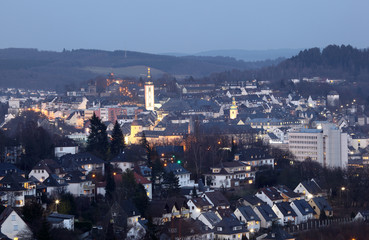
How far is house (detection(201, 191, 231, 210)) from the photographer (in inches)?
1267

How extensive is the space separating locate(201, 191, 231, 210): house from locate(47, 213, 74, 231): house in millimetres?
6258

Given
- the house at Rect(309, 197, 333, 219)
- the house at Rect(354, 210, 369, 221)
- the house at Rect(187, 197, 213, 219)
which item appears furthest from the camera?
the house at Rect(309, 197, 333, 219)

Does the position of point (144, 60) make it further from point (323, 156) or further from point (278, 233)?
point (278, 233)

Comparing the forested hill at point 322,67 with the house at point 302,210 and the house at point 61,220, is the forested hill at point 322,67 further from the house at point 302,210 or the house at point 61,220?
the house at point 61,220

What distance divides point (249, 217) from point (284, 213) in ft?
5.72

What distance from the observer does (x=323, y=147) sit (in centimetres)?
Answer: 4441

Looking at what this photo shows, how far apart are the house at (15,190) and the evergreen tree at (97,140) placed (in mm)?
6806

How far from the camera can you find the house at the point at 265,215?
103ft

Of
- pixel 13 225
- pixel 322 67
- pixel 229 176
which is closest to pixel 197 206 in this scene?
pixel 229 176

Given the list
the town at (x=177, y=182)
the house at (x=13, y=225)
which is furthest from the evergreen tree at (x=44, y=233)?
the house at (x=13, y=225)

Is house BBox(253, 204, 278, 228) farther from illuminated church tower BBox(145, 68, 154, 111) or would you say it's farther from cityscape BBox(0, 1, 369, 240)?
illuminated church tower BBox(145, 68, 154, 111)

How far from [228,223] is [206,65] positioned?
10252cm

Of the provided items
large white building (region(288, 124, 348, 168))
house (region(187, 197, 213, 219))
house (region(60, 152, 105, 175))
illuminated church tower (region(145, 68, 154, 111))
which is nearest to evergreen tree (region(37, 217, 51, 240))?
house (region(187, 197, 213, 219))

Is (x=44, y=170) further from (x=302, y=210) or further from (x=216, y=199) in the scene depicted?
(x=302, y=210)
